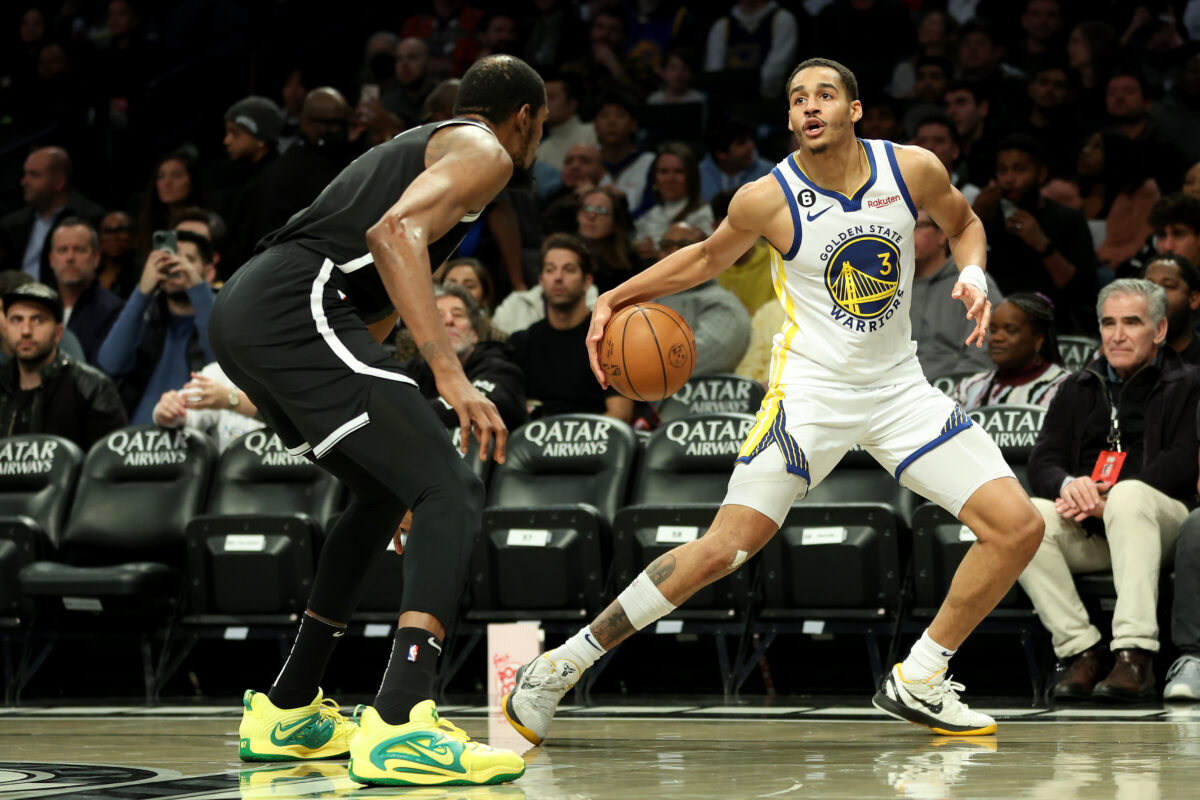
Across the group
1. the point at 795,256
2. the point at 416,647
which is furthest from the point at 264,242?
the point at 795,256

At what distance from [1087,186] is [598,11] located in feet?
15.9

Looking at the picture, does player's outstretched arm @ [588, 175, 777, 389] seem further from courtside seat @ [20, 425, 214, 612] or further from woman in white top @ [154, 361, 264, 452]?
courtside seat @ [20, 425, 214, 612]

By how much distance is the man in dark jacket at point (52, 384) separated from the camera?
8391mm

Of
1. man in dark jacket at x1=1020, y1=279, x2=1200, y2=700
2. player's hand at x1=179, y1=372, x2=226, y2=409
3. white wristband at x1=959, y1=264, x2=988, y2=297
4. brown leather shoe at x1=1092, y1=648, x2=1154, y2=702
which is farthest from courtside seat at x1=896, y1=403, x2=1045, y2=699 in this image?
player's hand at x1=179, y1=372, x2=226, y2=409

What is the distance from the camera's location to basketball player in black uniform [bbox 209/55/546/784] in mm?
3822

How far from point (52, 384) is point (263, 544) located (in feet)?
6.43

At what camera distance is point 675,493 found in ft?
23.6

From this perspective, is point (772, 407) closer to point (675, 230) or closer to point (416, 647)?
point (416, 647)

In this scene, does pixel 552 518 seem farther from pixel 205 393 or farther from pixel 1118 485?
pixel 1118 485

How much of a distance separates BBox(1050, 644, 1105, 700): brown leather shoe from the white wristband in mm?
2032

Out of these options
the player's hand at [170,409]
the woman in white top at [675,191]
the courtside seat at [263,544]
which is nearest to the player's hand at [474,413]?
the courtside seat at [263,544]

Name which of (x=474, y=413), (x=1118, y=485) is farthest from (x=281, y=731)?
(x=1118, y=485)

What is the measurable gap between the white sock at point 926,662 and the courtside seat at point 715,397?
3.13 meters

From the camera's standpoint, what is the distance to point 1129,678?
19.6 ft
